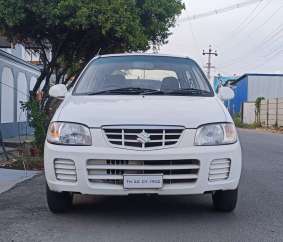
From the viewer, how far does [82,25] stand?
44.8ft

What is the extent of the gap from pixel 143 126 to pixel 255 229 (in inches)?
59.9

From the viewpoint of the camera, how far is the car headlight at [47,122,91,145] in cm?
581

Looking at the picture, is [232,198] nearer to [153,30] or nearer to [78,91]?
[78,91]

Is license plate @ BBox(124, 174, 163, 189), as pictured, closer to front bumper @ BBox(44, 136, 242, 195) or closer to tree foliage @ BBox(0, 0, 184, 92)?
front bumper @ BBox(44, 136, 242, 195)

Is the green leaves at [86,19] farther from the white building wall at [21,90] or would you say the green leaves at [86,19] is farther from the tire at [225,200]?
the tire at [225,200]

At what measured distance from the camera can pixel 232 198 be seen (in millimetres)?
6312

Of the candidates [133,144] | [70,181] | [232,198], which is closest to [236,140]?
[232,198]

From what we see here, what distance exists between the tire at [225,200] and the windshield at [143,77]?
4.05ft

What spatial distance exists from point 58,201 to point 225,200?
1.82m

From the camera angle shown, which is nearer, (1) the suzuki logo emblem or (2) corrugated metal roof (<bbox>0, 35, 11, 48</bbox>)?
(1) the suzuki logo emblem

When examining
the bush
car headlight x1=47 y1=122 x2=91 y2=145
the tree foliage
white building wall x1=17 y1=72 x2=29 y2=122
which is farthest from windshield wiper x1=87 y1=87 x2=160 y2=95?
white building wall x1=17 y1=72 x2=29 y2=122

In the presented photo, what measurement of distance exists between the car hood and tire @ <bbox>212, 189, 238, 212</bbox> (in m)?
0.83

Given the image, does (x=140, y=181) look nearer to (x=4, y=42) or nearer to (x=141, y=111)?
(x=141, y=111)

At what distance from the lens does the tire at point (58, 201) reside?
6250 millimetres
